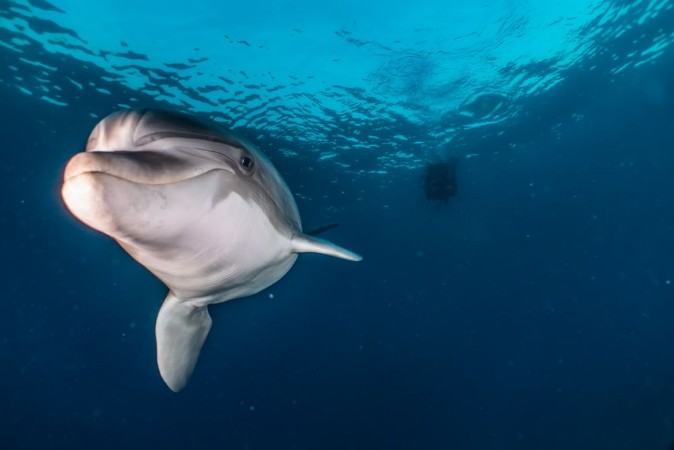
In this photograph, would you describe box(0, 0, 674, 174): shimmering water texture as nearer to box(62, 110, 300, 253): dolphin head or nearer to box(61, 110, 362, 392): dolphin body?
box(61, 110, 362, 392): dolphin body

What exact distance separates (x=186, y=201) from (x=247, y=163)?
0.65 metres

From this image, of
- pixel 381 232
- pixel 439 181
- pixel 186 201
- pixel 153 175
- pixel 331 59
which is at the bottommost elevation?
pixel 381 232

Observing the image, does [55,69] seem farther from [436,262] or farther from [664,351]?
[664,351]

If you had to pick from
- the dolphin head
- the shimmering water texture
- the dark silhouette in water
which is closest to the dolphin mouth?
→ the dolphin head

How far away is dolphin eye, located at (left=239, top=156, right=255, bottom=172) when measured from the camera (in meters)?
2.93

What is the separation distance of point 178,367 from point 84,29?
12.5 metres

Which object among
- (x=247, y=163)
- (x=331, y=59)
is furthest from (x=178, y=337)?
(x=331, y=59)

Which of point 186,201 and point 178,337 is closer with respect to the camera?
point 186,201

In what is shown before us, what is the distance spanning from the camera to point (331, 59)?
1576 centimetres

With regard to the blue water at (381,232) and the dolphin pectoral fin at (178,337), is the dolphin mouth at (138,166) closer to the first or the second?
the dolphin pectoral fin at (178,337)

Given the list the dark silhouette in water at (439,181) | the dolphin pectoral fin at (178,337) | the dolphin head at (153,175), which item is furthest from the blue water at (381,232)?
the dolphin head at (153,175)

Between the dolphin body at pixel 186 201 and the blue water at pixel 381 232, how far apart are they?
11306 millimetres

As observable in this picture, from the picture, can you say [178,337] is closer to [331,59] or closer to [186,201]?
[186,201]

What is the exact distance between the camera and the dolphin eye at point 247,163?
9.60ft
